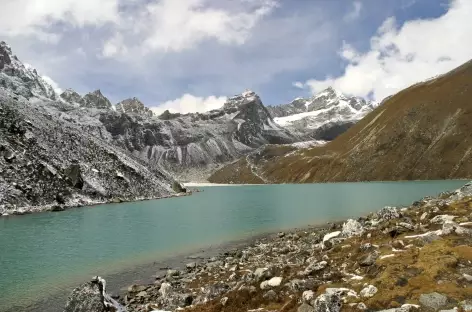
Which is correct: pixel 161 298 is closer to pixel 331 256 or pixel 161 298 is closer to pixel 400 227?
pixel 331 256

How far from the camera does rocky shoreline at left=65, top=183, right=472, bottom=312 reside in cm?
1564

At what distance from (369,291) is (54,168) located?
4390 inches

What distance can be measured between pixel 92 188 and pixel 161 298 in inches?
4009

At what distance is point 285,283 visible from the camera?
21.2 meters

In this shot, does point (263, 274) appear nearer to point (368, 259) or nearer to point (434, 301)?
point (368, 259)

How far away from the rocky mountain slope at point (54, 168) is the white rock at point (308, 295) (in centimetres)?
8994

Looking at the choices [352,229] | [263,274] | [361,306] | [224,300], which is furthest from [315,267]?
[352,229]

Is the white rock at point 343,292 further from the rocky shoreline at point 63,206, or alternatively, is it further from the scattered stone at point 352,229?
the rocky shoreline at point 63,206

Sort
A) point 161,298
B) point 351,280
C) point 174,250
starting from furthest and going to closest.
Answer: point 174,250 → point 161,298 → point 351,280

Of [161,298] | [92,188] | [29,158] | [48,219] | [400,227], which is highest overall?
[29,158]

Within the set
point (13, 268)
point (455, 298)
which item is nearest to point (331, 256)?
point (455, 298)

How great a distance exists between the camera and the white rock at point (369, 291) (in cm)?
1658

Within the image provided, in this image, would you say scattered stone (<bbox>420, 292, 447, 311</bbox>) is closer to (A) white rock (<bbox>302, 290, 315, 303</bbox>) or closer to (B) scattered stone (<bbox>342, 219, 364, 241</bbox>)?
(A) white rock (<bbox>302, 290, 315, 303</bbox>)

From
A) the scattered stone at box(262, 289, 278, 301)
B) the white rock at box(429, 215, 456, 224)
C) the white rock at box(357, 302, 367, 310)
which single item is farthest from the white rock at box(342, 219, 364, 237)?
the white rock at box(357, 302, 367, 310)
